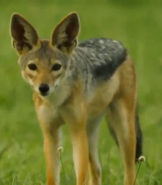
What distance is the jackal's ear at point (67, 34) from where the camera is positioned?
858cm

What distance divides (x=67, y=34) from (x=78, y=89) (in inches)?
22.2

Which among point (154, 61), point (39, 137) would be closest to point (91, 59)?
point (39, 137)

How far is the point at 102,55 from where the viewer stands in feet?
31.8

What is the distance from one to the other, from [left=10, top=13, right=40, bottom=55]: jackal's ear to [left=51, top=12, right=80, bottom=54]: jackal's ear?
0.19 metres

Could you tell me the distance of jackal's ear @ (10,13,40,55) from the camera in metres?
8.54

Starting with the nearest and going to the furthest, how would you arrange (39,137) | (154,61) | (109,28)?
(39,137), (154,61), (109,28)

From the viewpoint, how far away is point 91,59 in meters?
9.42

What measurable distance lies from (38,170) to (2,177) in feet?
3.69

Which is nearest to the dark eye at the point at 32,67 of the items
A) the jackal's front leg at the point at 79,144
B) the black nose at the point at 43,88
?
the black nose at the point at 43,88

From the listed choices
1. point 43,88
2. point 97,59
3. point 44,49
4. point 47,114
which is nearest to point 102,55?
point 97,59

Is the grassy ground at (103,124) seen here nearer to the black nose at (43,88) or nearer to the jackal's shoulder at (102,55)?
the black nose at (43,88)

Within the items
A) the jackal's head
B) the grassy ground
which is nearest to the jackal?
the jackal's head

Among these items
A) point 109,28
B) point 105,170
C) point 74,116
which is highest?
point 74,116

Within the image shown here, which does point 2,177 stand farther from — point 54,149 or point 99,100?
point 99,100
